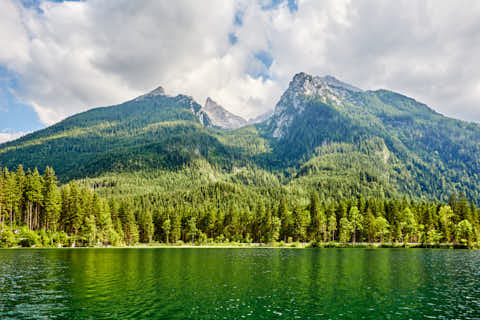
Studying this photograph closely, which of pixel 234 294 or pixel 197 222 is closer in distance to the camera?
pixel 234 294

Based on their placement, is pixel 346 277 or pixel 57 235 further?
pixel 57 235

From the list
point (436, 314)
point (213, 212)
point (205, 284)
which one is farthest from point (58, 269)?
point (213, 212)

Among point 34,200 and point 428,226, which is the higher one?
point 34,200

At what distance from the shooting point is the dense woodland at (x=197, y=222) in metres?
113

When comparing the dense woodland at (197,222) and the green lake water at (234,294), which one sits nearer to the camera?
the green lake water at (234,294)

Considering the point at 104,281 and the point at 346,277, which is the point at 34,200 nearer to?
the point at 104,281

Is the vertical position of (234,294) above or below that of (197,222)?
above

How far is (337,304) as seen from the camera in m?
32.2

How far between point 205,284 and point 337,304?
18487 millimetres

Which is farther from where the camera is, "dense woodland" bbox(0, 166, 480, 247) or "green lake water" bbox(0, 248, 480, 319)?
"dense woodland" bbox(0, 166, 480, 247)

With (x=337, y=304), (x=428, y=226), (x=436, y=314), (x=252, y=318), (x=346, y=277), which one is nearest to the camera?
(x=252, y=318)

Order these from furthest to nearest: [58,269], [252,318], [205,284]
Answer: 1. [58,269]
2. [205,284]
3. [252,318]

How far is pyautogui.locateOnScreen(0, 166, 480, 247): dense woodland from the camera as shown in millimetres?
112562

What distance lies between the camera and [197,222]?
171000 millimetres
